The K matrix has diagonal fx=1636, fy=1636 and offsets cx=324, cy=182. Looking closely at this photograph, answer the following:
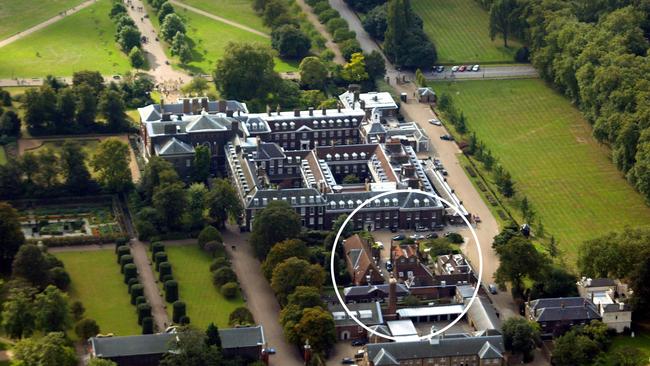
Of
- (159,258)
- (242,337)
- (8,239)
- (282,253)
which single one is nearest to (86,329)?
(242,337)

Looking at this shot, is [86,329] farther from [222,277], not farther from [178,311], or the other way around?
[222,277]

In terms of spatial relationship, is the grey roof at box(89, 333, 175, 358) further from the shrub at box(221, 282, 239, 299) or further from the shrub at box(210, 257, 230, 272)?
the shrub at box(210, 257, 230, 272)

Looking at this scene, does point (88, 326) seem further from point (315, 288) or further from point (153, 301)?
point (315, 288)

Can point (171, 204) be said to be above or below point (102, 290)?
above

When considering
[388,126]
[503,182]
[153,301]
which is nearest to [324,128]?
[388,126]

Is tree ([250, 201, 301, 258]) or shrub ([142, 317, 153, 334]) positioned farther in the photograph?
tree ([250, 201, 301, 258])

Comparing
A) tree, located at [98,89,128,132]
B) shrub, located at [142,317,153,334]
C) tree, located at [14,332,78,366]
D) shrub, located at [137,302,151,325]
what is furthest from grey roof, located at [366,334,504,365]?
tree, located at [98,89,128,132]

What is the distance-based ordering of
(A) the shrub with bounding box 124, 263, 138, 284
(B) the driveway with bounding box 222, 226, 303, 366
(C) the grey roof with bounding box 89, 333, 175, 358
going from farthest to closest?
(A) the shrub with bounding box 124, 263, 138, 284 < (B) the driveway with bounding box 222, 226, 303, 366 < (C) the grey roof with bounding box 89, 333, 175, 358
